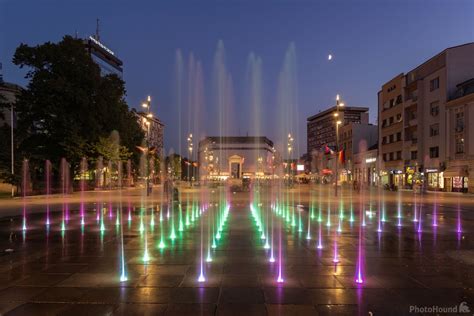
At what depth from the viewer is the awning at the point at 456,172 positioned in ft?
162

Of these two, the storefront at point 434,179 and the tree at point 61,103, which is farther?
the storefront at point 434,179

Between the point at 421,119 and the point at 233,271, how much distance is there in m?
60.9

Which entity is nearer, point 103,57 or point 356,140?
point 356,140

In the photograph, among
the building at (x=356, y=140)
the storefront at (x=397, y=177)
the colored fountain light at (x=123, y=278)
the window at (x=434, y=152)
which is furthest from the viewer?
the building at (x=356, y=140)

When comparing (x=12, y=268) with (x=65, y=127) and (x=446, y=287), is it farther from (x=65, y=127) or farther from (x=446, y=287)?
(x=65, y=127)

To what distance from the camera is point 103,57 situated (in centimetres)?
15050

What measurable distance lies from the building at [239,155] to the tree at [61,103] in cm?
7793

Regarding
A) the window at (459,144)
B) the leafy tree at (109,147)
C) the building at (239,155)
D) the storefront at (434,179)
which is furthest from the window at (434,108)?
the building at (239,155)

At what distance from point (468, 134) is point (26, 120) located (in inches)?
2076

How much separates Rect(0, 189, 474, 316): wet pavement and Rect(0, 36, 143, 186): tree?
30.6 m

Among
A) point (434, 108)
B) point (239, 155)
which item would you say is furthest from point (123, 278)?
point (239, 155)

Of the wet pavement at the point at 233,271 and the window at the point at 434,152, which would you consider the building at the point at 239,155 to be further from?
the wet pavement at the point at 233,271

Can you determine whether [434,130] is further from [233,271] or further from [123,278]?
[123,278]

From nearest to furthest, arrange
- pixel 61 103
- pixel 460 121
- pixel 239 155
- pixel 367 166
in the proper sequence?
pixel 61 103 < pixel 460 121 < pixel 367 166 < pixel 239 155
